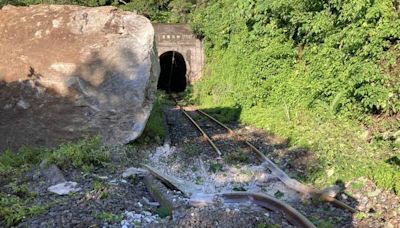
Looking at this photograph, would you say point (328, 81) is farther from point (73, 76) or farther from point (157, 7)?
point (157, 7)

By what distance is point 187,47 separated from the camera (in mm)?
24312

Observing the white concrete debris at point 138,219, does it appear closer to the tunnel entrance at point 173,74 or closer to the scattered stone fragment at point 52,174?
the scattered stone fragment at point 52,174

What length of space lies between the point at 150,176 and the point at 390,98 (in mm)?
5076

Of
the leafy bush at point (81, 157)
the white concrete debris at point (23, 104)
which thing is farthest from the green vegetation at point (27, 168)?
the white concrete debris at point (23, 104)

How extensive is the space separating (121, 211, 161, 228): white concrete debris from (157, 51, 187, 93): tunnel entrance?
74.5 feet

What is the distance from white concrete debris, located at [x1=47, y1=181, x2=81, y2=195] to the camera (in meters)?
5.97

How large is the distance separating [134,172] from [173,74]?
22.3m

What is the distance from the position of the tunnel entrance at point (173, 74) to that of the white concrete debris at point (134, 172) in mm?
20618

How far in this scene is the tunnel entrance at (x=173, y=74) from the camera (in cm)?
2832

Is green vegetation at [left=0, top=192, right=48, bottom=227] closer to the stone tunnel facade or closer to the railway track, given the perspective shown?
the railway track

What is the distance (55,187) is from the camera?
613 centimetres

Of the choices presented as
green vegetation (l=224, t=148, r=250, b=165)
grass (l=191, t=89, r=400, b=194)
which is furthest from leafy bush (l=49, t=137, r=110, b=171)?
grass (l=191, t=89, r=400, b=194)

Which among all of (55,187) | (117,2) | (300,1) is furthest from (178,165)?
(117,2)

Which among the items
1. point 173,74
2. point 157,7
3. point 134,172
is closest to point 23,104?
point 134,172
